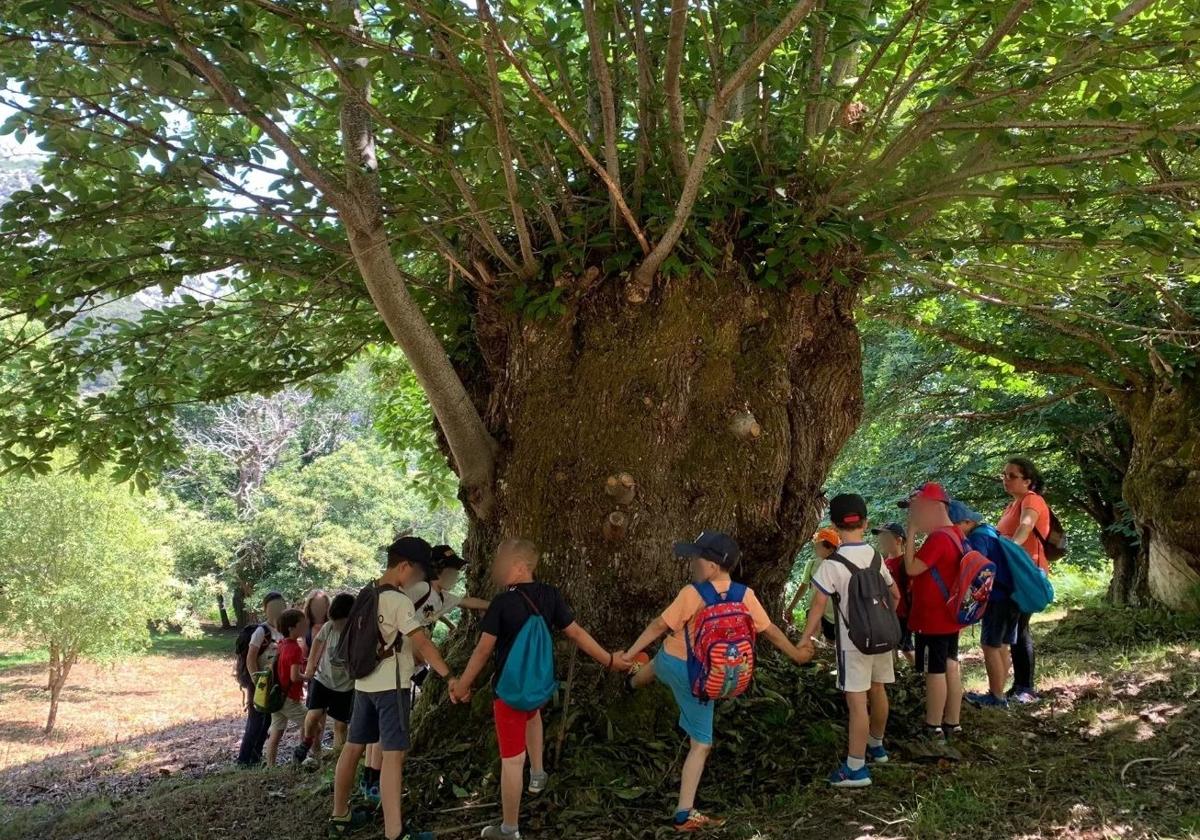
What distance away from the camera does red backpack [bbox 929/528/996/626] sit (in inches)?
204

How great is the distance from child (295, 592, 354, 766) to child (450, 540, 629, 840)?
7.48 ft

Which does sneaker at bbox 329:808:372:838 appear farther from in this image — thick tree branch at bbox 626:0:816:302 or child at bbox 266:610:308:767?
thick tree branch at bbox 626:0:816:302

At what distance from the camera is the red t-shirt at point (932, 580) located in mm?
5270

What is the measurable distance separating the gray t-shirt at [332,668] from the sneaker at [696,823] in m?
3.13

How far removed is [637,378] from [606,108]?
1.80 metres

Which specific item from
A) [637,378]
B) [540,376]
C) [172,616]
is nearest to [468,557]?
[540,376]

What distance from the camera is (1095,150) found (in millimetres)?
4773

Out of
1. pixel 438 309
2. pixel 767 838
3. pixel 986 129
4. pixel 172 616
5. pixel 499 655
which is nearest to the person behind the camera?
pixel 767 838

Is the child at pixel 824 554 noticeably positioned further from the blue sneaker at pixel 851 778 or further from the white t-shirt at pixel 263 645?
the white t-shirt at pixel 263 645

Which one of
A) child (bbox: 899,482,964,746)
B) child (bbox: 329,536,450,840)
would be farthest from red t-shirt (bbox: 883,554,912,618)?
child (bbox: 329,536,450,840)

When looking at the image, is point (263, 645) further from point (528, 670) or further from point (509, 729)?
point (528, 670)

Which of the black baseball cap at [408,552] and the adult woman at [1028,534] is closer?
the black baseball cap at [408,552]

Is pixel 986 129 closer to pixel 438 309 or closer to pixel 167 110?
pixel 438 309

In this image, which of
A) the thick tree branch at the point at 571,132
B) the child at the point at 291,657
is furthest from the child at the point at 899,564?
the child at the point at 291,657
